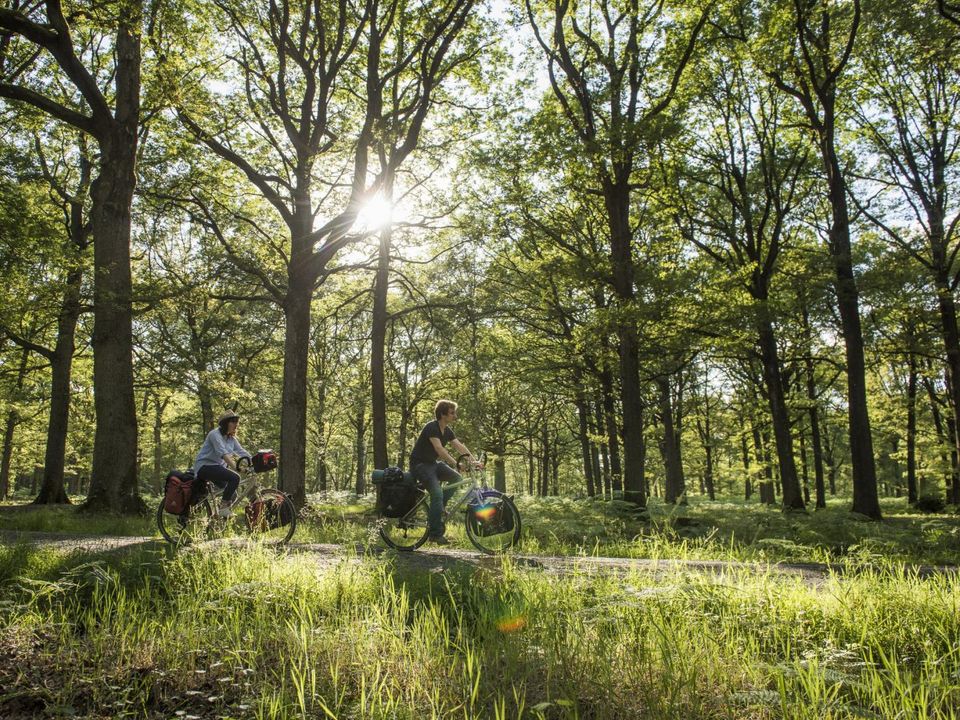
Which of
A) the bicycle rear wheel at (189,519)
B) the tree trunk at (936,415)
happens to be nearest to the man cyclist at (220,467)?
the bicycle rear wheel at (189,519)

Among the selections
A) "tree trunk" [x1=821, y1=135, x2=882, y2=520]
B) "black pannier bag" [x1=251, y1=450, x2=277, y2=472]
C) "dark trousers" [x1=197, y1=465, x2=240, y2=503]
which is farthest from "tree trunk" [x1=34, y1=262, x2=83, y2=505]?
"tree trunk" [x1=821, y1=135, x2=882, y2=520]

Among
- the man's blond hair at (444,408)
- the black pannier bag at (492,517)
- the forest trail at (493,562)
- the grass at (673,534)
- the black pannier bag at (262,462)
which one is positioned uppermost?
the man's blond hair at (444,408)

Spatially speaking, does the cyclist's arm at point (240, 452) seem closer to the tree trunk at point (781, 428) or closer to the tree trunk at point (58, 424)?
the tree trunk at point (58, 424)

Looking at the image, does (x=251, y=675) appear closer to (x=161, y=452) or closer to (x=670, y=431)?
(x=670, y=431)

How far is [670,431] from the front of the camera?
25578 mm

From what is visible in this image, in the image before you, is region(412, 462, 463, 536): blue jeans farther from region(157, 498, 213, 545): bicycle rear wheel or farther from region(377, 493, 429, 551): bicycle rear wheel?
region(157, 498, 213, 545): bicycle rear wheel

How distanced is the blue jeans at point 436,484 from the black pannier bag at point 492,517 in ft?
1.60

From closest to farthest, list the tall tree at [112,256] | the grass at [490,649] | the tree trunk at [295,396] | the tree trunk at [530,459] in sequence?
the grass at [490,649] < the tall tree at [112,256] < the tree trunk at [295,396] < the tree trunk at [530,459]

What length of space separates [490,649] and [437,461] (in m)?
4.62

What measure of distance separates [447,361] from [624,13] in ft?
58.9

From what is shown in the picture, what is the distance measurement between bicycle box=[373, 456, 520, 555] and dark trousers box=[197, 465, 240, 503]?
2.13m

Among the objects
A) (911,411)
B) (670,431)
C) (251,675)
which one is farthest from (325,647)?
(911,411)

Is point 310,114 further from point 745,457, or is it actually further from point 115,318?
point 745,457

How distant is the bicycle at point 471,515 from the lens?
7.81 metres
